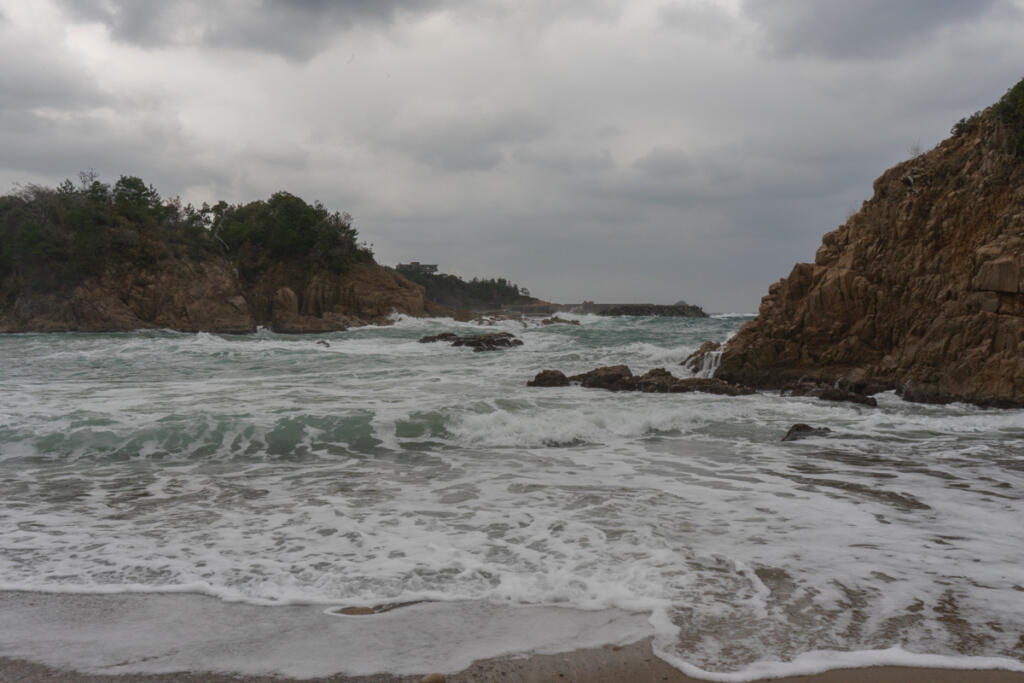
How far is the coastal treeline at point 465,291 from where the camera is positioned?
70.4 meters

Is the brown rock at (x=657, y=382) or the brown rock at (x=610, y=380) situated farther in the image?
the brown rock at (x=610, y=380)

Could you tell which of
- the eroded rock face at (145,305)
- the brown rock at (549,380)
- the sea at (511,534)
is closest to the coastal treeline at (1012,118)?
the sea at (511,534)

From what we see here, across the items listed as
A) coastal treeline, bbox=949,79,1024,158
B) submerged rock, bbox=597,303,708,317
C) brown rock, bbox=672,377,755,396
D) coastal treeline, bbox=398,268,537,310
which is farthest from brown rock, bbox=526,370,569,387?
submerged rock, bbox=597,303,708,317

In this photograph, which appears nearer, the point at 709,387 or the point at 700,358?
the point at 709,387

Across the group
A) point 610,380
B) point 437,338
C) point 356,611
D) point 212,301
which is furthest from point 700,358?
point 212,301

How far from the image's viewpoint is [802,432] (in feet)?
27.0

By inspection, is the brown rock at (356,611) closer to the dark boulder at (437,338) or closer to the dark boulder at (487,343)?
the dark boulder at (487,343)

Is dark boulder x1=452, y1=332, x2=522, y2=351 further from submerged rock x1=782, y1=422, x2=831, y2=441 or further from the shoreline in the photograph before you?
the shoreline

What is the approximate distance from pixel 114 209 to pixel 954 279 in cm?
4539

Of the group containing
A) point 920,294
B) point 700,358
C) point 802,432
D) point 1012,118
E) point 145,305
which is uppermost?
point 1012,118

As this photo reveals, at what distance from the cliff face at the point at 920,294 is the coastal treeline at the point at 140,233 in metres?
38.0

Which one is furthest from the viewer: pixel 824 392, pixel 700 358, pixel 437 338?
pixel 437 338

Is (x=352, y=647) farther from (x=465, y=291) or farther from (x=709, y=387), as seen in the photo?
(x=465, y=291)

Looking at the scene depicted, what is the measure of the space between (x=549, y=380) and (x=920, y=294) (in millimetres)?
7214
